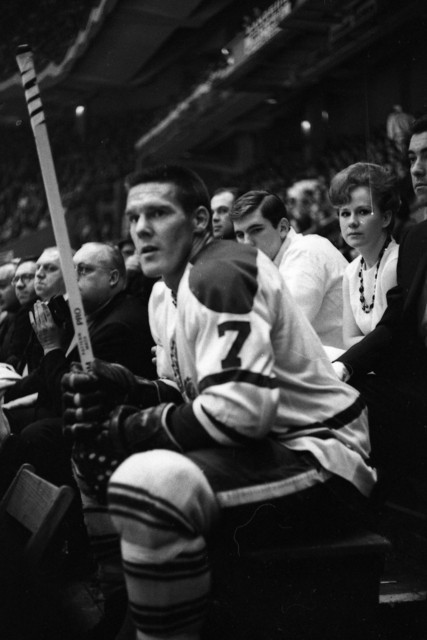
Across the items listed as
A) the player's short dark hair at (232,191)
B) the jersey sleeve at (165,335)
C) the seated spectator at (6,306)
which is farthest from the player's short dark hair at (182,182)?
the seated spectator at (6,306)

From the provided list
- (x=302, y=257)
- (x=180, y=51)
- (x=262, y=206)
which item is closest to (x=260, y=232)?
(x=262, y=206)

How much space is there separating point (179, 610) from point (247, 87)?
2941mm

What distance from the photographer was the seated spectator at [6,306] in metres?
4.44

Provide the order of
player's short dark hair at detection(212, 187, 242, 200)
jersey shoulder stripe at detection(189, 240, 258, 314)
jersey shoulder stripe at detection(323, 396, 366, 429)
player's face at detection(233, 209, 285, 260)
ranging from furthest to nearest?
player's short dark hair at detection(212, 187, 242, 200) < player's face at detection(233, 209, 285, 260) < jersey shoulder stripe at detection(323, 396, 366, 429) < jersey shoulder stripe at detection(189, 240, 258, 314)

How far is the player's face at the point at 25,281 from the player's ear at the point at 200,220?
2878 mm

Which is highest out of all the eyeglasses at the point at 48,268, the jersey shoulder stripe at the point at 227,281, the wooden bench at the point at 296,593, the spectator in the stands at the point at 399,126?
the spectator in the stands at the point at 399,126

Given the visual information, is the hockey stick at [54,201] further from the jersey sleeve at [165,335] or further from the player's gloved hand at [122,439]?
the jersey sleeve at [165,335]

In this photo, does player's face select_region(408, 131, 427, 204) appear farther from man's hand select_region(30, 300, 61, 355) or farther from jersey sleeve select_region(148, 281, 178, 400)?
man's hand select_region(30, 300, 61, 355)

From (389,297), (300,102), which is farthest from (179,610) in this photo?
(300,102)

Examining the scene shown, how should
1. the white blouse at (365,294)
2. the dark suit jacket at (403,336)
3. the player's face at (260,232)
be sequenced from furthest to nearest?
the player's face at (260,232)
the white blouse at (365,294)
the dark suit jacket at (403,336)

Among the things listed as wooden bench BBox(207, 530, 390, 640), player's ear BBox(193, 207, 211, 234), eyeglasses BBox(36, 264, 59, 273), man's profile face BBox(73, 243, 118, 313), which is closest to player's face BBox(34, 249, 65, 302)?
eyeglasses BBox(36, 264, 59, 273)

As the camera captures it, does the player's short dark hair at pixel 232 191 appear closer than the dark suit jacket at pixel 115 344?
No

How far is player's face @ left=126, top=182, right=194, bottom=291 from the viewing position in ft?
5.62

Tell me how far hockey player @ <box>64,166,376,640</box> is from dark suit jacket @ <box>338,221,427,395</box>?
1.41ft
